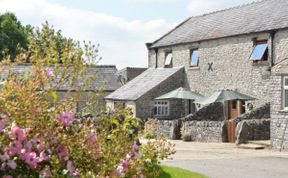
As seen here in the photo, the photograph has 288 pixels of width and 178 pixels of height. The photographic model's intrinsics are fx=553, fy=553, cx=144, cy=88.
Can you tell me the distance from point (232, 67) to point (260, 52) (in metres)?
2.85

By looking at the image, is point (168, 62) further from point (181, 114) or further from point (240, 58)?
point (240, 58)

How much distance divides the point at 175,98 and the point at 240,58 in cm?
572

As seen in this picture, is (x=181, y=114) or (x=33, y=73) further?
(x=181, y=114)

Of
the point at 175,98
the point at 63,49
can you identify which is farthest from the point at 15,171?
the point at 175,98

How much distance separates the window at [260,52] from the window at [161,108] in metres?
7.31

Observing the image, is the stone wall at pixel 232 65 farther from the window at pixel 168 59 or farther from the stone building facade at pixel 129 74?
the stone building facade at pixel 129 74

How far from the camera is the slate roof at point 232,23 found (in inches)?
1114

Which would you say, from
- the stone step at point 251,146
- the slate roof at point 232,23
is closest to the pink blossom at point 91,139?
the stone step at point 251,146

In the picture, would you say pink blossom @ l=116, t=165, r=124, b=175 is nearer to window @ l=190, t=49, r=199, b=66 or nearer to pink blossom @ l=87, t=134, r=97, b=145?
pink blossom @ l=87, t=134, r=97, b=145

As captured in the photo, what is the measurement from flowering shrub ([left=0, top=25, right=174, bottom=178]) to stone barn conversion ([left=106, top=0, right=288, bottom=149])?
56.6 feet

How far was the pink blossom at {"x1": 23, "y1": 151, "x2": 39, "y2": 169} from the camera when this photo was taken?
4.22 meters

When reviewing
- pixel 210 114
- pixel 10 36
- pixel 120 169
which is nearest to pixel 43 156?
pixel 120 169

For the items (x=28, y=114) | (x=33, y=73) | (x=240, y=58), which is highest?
(x=240, y=58)

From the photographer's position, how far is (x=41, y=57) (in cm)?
523
